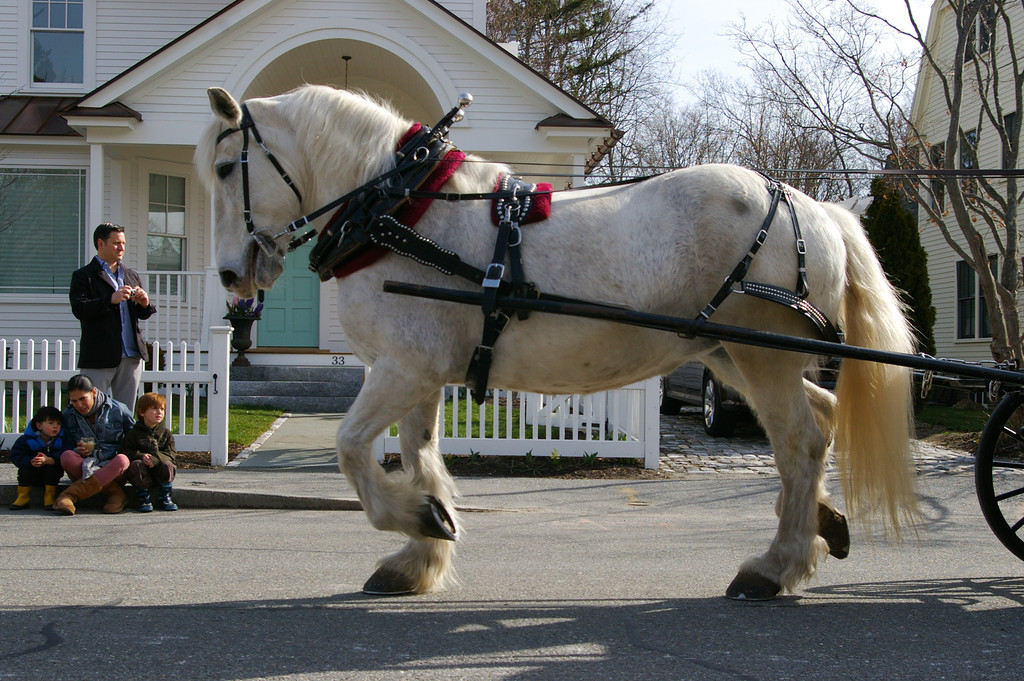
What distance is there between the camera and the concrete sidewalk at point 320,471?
7191mm

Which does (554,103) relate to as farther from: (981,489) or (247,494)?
(981,489)

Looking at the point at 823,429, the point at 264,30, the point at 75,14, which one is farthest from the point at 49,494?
the point at 75,14

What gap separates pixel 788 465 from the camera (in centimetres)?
421

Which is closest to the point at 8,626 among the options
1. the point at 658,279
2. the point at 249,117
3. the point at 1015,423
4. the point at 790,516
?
the point at 249,117

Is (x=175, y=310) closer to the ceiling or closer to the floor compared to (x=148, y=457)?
closer to the ceiling

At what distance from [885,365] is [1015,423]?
732 cm

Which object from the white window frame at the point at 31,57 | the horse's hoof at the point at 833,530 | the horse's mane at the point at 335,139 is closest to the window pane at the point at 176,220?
the white window frame at the point at 31,57

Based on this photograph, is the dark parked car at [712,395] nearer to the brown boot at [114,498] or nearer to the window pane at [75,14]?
the brown boot at [114,498]

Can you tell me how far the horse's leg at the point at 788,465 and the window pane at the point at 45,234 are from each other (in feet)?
48.0

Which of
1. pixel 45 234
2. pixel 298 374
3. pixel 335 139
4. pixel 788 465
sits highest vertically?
pixel 45 234

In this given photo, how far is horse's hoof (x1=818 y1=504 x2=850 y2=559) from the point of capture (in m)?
4.36

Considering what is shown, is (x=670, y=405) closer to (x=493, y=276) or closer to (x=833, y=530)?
(x=833, y=530)

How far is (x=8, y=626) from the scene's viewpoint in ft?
11.7

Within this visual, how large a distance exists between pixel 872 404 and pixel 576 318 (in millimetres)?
1631
